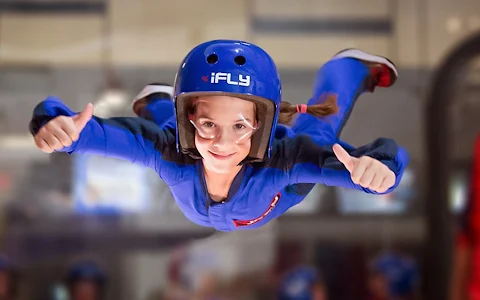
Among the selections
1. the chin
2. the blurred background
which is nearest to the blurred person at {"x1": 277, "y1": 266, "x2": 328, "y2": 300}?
the blurred background

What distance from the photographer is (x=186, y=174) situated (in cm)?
83

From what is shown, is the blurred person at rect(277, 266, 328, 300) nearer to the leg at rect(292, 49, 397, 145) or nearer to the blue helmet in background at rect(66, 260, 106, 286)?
the blue helmet in background at rect(66, 260, 106, 286)

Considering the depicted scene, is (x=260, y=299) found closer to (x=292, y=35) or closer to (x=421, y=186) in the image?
(x=421, y=186)

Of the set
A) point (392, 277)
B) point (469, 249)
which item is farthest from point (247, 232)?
point (469, 249)

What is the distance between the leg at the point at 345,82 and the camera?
Answer: 0.82 m

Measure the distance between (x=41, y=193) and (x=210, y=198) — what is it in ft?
6.08

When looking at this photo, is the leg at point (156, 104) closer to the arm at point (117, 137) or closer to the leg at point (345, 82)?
the arm at point (117, 137)

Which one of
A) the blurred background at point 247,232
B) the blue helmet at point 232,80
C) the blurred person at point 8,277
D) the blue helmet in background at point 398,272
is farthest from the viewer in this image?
the blue helmet in background at point 398,272

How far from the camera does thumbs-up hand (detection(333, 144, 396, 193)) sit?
688mm

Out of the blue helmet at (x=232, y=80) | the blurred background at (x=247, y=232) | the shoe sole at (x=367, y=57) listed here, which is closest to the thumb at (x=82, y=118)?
the blue helmet at (x=232, y=80)

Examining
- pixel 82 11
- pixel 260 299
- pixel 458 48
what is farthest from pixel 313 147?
pixel 260 299

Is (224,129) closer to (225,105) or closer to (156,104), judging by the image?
(225,105)

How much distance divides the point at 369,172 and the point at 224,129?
0.18m

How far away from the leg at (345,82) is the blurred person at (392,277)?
75.3 inches
